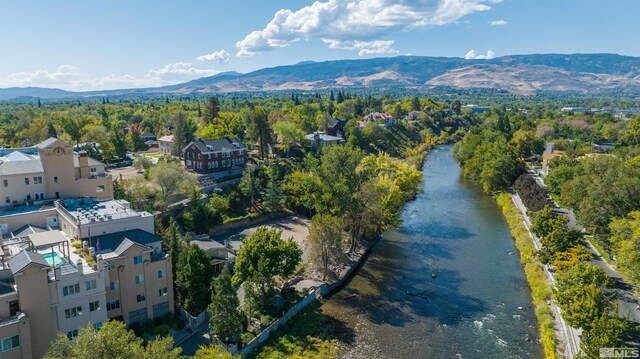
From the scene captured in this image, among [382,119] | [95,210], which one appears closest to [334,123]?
[382,119]

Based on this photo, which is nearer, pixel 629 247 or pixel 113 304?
pixel 113 304

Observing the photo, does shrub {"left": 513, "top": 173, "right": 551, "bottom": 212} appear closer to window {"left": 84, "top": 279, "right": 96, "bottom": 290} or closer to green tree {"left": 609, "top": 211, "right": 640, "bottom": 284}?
green tree {"left": 609, "top": 211, "right": 640, "bottom": 284}

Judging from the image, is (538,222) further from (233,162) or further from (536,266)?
(233,162)

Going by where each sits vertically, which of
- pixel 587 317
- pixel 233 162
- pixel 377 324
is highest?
pixel 233 162

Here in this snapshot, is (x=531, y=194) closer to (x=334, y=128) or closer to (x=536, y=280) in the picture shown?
(x=536, y=280)

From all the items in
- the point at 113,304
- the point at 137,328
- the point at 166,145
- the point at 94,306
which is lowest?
the point at 137,328

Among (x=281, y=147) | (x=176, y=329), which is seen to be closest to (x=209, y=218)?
(x=176, y=329)
